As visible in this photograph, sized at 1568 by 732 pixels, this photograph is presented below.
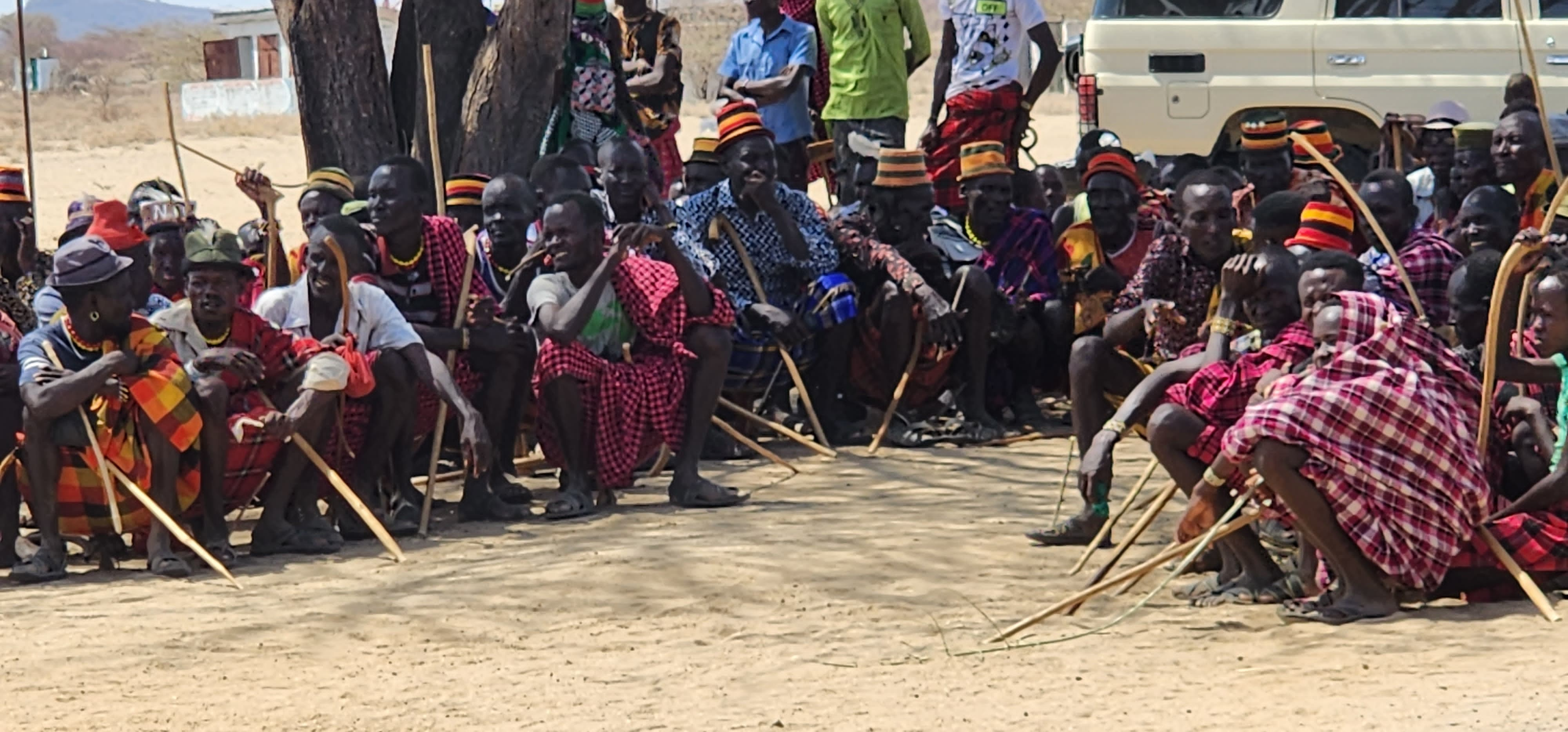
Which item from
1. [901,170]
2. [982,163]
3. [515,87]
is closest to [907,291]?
[901,170]

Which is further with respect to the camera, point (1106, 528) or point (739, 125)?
point (739, 125)

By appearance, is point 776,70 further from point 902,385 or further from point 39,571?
point 39,571

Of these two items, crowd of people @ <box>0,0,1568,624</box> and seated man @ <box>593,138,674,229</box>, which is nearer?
crowd of people @ <box>0,0,1568,624</box>

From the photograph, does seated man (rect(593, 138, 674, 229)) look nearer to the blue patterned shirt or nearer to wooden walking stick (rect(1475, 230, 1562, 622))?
the blue patterned shirt

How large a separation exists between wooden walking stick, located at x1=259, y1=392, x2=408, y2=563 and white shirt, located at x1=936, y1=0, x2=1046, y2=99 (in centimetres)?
513

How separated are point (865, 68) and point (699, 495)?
4.36 metres

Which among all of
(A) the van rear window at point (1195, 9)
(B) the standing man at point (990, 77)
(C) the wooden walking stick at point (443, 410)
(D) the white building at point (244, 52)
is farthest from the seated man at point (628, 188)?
(D) the white building at point (244, 52)

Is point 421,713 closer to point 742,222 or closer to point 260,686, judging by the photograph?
point 260,686

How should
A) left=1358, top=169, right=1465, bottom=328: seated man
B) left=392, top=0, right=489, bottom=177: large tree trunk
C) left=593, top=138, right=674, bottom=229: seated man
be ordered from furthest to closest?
left=392, top=0, right=489, bottom=177: large tree trunk < left=593, top=138, right=674, bottom=229: seated man < left=1358, top=169, right=1465, bottom=328: seated man

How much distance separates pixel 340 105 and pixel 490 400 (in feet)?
9.07

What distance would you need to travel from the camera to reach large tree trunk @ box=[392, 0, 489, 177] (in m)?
11.0

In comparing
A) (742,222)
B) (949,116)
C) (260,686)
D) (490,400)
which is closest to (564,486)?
(490,400)

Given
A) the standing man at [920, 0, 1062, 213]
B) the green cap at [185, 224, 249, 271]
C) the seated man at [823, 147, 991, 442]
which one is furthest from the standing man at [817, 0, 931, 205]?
the green cap at [185, 224, 249, 271]

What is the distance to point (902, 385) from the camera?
9227 mm
